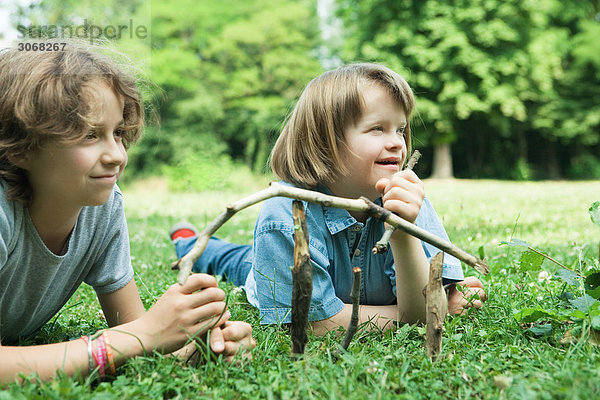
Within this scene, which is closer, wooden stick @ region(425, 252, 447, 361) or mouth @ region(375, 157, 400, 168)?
wooden stick @ region(425, 252, 447, 361)

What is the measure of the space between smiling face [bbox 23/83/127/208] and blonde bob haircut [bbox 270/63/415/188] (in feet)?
3.10

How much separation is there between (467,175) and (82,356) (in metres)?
26.5

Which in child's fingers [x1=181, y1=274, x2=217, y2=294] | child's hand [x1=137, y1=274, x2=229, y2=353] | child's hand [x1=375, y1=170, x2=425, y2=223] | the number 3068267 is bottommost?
child's hand [x1=137, y1=274, x2=229, y2=353]

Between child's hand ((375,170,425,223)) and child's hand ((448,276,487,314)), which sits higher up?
child's hand ((375,170,425,223))

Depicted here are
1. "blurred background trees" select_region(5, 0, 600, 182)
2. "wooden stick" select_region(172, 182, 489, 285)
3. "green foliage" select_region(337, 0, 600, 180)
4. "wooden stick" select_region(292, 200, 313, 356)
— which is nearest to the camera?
"wooden stick" select_region(172, 182, 489, 285)

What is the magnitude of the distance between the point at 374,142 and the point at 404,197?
54 centimetres

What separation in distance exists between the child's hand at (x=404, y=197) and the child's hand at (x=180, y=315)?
2.37 ft

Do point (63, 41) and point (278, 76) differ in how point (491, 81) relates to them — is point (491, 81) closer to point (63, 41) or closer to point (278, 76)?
point (278, 76)

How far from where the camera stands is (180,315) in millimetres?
1813

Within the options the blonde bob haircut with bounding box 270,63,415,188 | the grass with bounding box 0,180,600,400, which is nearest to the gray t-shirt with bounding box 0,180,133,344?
the grass with bounding box 0,180,600,400

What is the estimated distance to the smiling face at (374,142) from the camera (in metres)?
2.48

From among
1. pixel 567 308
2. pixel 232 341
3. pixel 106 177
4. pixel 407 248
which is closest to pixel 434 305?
pixel 407 248

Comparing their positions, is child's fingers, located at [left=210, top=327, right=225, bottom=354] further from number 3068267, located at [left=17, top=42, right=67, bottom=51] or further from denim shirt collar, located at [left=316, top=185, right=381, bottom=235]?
number 3068267, located at [left=17, top=42, right=67, bottom=51]

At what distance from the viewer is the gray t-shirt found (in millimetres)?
1915
